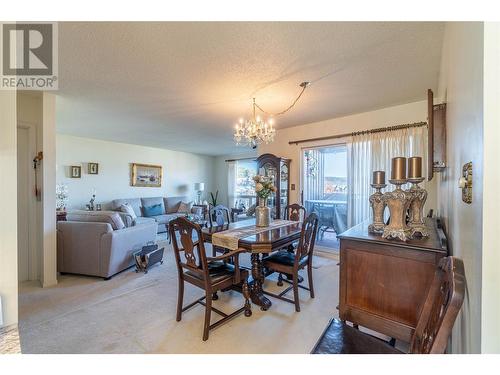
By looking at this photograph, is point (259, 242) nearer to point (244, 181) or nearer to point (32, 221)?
point (32, 221)

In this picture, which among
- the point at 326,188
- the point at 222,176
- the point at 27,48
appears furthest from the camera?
the point at 222,176

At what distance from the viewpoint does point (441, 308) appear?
801 mm

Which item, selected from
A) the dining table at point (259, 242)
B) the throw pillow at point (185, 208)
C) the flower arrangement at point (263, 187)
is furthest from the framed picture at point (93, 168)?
the flower arrangement at point (263, 187)

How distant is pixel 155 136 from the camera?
17.0ft

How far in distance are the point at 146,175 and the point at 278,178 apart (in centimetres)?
403

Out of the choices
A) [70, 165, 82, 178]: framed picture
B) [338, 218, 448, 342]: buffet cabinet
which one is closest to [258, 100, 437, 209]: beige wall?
[338, 218, 448, 342]: buffet cabinet

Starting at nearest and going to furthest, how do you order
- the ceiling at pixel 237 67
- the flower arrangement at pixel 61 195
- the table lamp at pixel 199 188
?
1. the ceiling at pixel 237 67
2. the flower arrangement at pixel 61 195
3. the table lamp at pixel 199 188

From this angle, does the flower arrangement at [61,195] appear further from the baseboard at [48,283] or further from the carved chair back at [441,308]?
the carved chair back at [441,308]

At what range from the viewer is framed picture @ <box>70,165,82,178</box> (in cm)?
505

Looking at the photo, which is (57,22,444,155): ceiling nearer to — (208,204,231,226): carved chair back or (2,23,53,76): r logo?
(2,23,53,76): r logo

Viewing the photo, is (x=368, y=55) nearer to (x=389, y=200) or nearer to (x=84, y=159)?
(x=389, y=200)

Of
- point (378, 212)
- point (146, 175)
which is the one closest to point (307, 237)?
point (378, 212)

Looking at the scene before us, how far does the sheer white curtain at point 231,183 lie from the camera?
7785 mm

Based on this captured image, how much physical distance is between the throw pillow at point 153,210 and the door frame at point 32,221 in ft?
9.49
